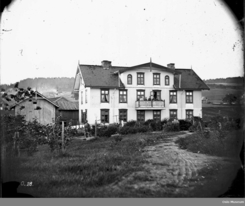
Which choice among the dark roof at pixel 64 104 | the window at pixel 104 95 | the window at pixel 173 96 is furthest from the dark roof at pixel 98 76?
the window at pixel 173 96

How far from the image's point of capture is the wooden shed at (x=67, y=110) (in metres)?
5.32

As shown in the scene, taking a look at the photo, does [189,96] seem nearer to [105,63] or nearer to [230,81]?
[230,81]

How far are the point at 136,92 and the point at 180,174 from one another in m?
1.92

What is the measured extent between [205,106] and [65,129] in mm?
2972

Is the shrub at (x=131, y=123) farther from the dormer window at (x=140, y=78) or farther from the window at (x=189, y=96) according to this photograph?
the window at (x=189, y=96)

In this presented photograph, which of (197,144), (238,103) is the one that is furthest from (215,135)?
(238,103)

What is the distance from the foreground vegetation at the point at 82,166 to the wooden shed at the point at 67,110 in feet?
1.64

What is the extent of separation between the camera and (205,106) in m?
5.29

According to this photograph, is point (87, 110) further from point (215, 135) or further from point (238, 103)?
point (238, 103)

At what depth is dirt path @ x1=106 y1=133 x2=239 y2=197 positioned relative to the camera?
4355 mm

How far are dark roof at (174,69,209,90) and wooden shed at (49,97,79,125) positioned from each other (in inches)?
88.1

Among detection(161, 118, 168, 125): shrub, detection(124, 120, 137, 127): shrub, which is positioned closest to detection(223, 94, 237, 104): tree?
detection(161, 118, 168, 125): shrub

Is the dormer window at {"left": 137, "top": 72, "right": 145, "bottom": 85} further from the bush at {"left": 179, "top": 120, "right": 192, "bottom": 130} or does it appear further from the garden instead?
the bush at {"left": 179, "top": 120, "right": 192, "bottom": 130}

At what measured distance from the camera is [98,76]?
214 inches
